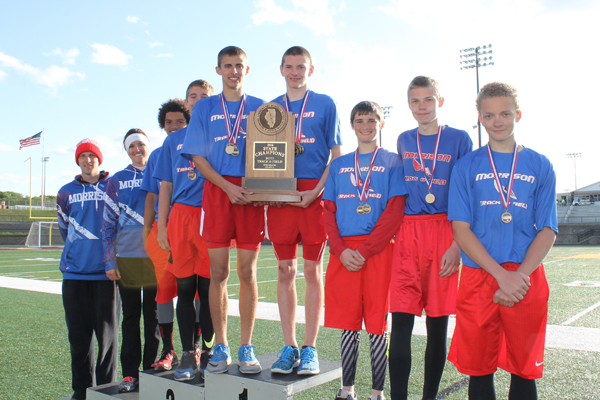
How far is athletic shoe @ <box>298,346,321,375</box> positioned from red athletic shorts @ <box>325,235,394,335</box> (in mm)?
206

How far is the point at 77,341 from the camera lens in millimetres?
3348

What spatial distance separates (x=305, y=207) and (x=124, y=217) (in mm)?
1639

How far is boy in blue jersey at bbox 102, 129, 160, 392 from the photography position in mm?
3412

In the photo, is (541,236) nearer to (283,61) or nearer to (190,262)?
(283,61)

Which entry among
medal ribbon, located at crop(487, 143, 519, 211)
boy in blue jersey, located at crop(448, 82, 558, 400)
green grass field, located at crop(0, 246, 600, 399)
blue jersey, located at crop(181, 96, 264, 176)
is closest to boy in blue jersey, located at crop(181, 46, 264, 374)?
blue jersey, located at crop(181, 96, 264, 176)

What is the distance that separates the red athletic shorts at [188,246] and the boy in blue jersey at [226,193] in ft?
0.69

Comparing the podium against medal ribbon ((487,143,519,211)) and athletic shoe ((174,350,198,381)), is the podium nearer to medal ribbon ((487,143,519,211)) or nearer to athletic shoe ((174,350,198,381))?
athletic shoe ((174,350,198,381))

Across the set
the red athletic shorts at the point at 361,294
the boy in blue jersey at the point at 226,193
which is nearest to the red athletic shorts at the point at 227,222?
the boy in blue jersey at the point at 226,193

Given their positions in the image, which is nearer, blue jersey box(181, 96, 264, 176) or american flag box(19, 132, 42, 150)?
blue jersey box(181, 96, 264, 176)

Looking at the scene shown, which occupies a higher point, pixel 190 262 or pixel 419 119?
pixel 419 119

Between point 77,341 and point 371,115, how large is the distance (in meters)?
2.69

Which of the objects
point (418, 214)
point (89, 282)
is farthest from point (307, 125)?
point (89, 282)

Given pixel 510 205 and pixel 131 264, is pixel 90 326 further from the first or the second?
pixel 510 205

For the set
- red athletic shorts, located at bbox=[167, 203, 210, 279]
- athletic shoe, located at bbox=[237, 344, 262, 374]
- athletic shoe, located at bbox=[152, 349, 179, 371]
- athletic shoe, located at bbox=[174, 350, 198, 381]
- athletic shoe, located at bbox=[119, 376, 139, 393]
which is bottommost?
athletic shoe, located at bbox=[119, 376, 139, 393]
